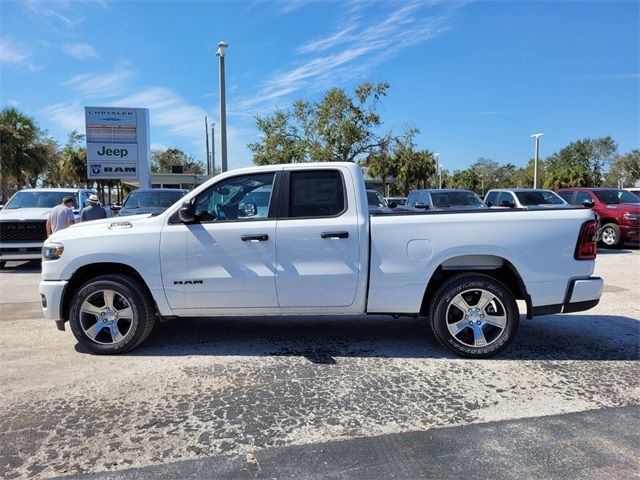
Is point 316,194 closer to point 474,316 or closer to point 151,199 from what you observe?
point 474,316

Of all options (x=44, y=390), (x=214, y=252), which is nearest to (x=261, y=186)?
(x=214, y=252)

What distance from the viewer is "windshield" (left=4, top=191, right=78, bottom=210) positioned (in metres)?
12.3

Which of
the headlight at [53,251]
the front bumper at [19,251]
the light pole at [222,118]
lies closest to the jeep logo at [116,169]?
the light pole at [222,118]

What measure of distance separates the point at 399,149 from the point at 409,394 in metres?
26.3

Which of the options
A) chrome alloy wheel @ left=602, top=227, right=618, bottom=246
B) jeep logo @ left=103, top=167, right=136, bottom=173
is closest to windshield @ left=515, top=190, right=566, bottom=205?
chrome alloy wheel @ left=602, top=227, right=618, bottom=246

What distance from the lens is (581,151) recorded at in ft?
253

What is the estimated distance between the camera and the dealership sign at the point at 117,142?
66.9 feet

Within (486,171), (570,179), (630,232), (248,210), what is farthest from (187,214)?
(486,171)

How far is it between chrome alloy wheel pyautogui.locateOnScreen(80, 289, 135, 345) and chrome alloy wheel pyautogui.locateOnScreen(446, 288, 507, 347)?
10.6 feet

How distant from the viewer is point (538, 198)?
1487cm

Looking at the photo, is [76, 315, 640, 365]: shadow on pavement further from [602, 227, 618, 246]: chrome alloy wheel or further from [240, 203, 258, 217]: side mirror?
[602, 227, 618, 246]: chrome alloy wheel

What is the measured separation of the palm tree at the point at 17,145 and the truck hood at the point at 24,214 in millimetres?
22606

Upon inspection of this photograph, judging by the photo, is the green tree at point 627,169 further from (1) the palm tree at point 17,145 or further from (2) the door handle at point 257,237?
(2) the door handle at point 257,237

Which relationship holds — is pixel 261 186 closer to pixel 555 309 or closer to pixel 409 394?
pixel 409 394
